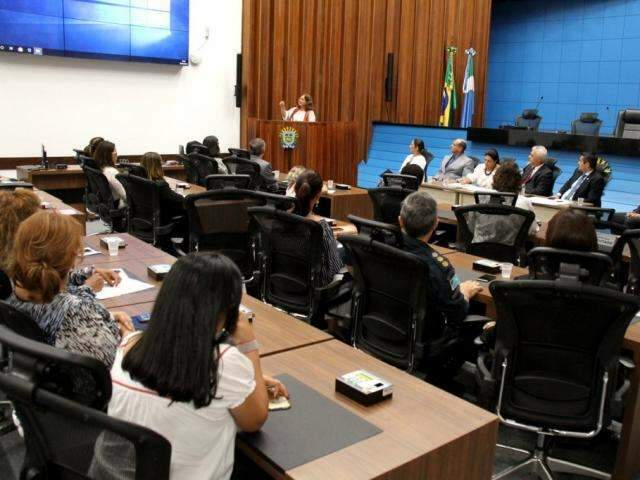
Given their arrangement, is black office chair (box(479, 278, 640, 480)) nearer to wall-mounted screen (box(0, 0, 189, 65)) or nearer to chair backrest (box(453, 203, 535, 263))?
chair backrest (box(453, 203, 535, 263))

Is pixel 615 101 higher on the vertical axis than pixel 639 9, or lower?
lower

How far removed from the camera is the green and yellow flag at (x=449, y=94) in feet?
39.3

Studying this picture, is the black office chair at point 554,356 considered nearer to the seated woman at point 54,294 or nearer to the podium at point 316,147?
the seated woman at point 54,294

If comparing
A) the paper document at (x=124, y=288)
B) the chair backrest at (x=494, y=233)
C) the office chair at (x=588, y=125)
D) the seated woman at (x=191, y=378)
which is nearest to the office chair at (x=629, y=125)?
the office chair at (x=588, y=125)

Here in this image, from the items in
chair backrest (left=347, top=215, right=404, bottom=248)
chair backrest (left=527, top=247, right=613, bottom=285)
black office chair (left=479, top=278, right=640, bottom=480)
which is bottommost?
black office chair (left=479, top=278, right=640, bottom=480)

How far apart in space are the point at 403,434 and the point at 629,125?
339 inches

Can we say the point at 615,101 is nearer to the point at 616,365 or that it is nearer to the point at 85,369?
the point at 616,365

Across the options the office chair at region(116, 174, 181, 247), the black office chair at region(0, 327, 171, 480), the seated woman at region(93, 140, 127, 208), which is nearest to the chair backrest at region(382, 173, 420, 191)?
the office chair at region(116, 174, 181, 247)

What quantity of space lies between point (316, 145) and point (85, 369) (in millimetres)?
9384

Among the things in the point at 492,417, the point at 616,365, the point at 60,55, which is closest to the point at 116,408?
the point at 492,417

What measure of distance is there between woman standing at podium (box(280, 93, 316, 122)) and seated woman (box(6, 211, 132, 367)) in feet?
27.9

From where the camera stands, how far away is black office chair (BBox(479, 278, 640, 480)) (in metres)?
2.30

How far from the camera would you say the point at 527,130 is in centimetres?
954

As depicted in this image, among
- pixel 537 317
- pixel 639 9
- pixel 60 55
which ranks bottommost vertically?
pixel 537 317
